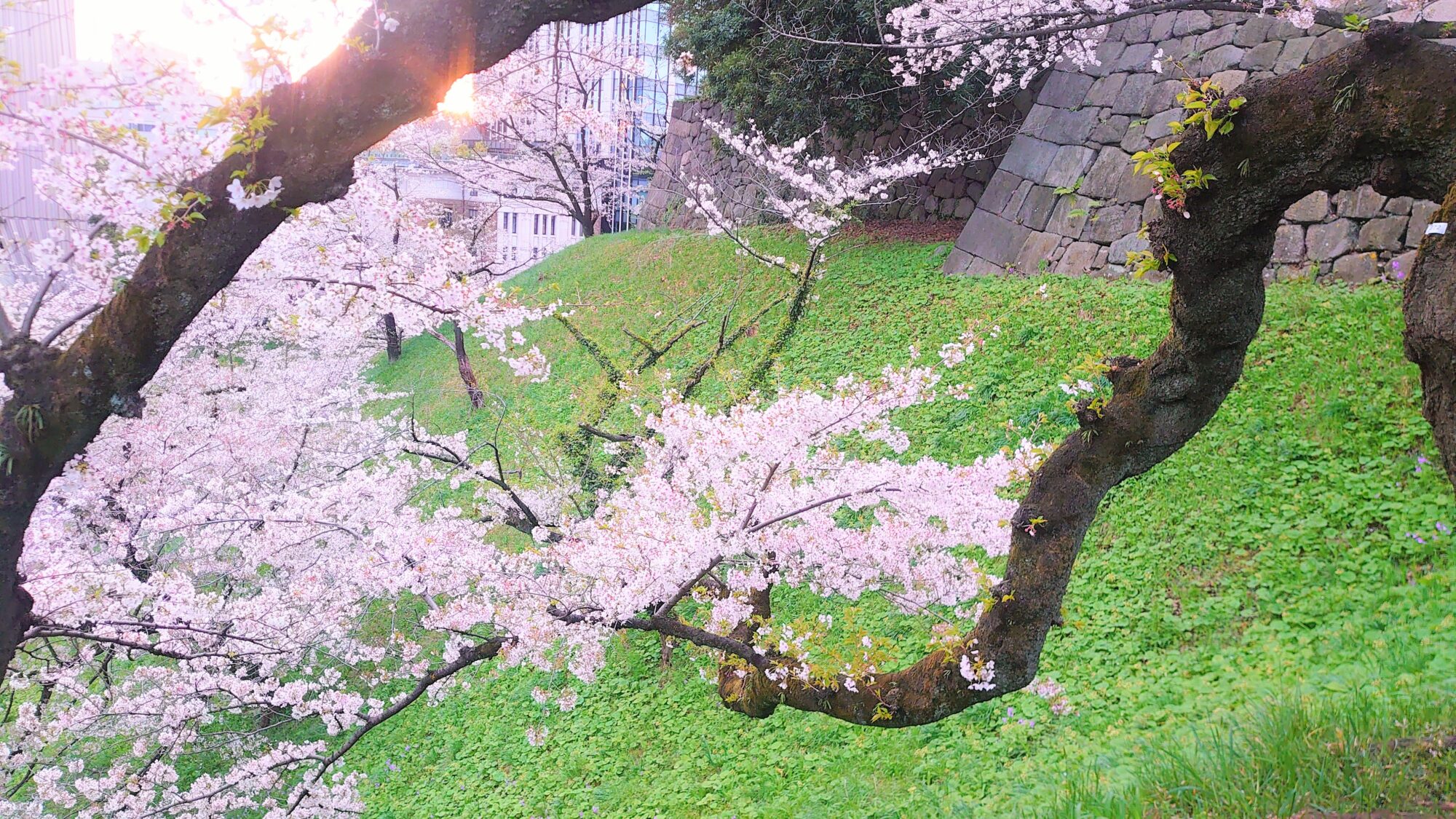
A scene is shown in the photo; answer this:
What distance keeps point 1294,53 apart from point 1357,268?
2369 millimetres

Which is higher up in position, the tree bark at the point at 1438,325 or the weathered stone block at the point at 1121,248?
the tree bark at the point at 1438,325

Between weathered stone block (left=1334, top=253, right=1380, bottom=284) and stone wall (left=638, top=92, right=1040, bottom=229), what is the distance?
4917 millimetres

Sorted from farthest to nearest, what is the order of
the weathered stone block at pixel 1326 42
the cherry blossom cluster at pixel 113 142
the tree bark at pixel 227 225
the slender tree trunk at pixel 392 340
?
the slender tree trunk at pixel 392 340 < the weathered stone block at pixel 1326 42 < the cherry blossom cluster at pixel 113 142 < the tree bark at pixel 227 225

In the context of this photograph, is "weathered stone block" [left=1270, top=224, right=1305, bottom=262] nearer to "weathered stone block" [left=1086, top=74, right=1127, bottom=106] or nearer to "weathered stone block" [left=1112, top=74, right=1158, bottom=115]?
"weathered stone block" [left=1112, top=74, right=1158, bottom=115]

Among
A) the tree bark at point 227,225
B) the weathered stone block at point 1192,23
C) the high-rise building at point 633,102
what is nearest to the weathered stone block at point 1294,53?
the weathered stone block at point 1192,23

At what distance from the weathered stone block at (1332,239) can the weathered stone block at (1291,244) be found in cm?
6

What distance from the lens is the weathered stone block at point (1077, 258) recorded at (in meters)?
9.22

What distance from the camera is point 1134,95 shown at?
31.0ft

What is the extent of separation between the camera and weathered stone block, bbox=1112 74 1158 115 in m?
9.31

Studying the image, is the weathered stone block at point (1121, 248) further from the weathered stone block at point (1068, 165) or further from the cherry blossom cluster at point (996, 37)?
the cherry blossom cluster at point (996, 37)

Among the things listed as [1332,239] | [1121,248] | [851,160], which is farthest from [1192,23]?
[851,160]

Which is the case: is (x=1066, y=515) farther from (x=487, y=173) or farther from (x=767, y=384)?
(x=487, y=173)

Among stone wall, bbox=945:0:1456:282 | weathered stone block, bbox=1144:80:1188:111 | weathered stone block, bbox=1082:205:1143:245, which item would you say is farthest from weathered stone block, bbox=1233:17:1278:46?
weathered stone block, bbox=1082:205:1143:245

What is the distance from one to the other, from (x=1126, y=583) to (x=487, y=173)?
741 inches
